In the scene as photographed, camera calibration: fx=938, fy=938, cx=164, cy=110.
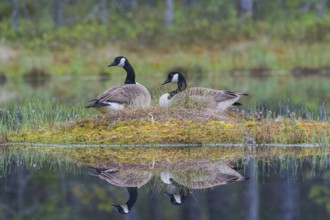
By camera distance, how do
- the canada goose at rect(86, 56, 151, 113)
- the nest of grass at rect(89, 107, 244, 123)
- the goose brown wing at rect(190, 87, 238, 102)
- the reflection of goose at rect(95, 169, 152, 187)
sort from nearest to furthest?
the reflection of goose at rect(95, 169, 152, 187) → the nest of grass at rect(89, 107, 244, 123) → the canada goose at rect(86, 56, 151, 113) → the goose brown wing at rect(190, 87, 238, 102)

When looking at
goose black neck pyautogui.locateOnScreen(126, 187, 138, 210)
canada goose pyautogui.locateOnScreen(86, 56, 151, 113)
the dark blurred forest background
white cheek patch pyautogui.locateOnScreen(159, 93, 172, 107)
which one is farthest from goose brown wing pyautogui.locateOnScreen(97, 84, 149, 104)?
the dark blurred forest background

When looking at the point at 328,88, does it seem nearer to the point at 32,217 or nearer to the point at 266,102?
the point at 266,102

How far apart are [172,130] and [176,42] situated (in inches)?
997

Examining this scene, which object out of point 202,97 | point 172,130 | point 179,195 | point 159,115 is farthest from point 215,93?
point 179,195

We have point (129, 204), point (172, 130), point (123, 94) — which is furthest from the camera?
point (123, 94)

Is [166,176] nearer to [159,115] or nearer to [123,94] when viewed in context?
[159,115]

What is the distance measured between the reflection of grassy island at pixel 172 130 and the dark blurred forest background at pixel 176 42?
69.6 feet

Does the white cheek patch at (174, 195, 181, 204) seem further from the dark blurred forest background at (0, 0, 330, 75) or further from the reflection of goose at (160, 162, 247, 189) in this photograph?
the dark blurred forest background at (0, 0, 330, 75)

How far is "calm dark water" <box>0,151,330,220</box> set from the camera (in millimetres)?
10789

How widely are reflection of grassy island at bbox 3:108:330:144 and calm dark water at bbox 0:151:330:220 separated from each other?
5.25 ft

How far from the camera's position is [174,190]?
38.8 ft

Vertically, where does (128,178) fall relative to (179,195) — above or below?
above

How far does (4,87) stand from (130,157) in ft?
63.5

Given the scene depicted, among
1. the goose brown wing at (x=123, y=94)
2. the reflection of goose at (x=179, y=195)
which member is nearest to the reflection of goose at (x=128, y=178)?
the reflection of goose at (x=179, y=195)
